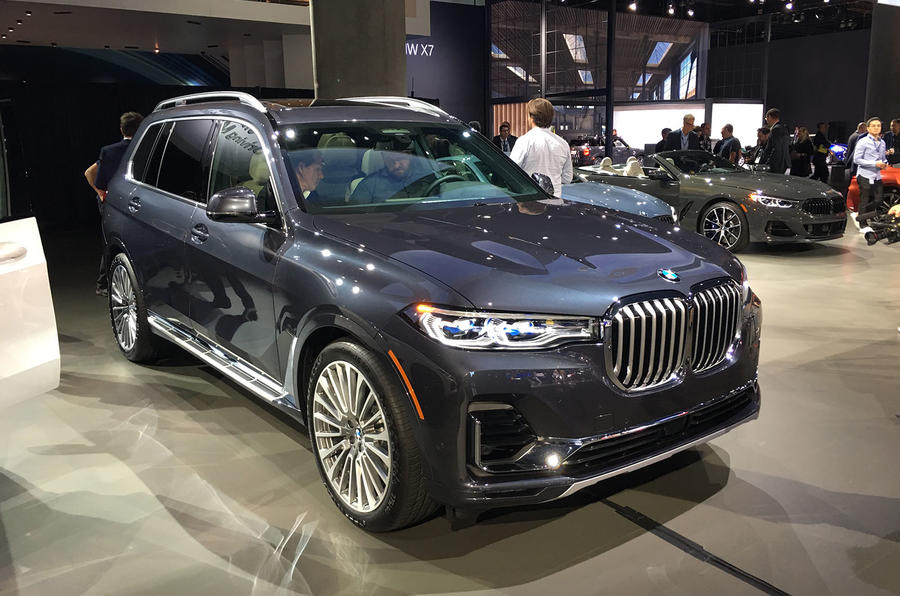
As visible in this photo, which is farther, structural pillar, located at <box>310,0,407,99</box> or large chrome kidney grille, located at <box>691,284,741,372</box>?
structural pillar, located at <box>310,0,407,99</box>

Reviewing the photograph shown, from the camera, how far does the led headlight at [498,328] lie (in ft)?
8.04

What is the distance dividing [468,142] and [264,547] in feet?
7.80

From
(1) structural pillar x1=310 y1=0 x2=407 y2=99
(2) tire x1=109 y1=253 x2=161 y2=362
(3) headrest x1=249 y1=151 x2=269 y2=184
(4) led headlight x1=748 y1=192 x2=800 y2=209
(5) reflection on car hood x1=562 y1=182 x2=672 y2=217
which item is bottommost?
(2) tire x1=109 y1=253 x2=161 y2=362

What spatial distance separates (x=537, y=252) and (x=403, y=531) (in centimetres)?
120

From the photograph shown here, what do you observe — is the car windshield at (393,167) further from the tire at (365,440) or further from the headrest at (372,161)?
the tire at (365,440)

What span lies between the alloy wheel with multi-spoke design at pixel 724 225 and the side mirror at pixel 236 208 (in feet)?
23.7

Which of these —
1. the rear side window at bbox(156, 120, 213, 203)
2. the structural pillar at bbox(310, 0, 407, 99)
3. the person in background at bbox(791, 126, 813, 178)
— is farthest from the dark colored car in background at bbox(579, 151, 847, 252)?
the rear side window at bbox(156, 120, 213, 203)

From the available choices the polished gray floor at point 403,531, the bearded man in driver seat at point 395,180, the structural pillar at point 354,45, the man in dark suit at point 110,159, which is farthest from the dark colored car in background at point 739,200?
the bearded man in driver seat at point 395,180

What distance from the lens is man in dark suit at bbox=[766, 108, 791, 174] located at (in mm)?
11867

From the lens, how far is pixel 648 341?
261cm

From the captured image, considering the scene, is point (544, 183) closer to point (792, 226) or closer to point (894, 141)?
point (792, 226)

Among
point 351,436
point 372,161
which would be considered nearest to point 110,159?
point 372,161

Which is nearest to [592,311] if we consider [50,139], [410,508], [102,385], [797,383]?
[410,508]

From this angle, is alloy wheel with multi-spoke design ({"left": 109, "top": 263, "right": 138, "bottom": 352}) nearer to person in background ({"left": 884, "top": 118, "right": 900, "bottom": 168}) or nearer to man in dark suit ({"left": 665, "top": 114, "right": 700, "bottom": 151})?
man in dark suit ({"left": 665, "top": 114, "right": 700, "bottom": 151})
